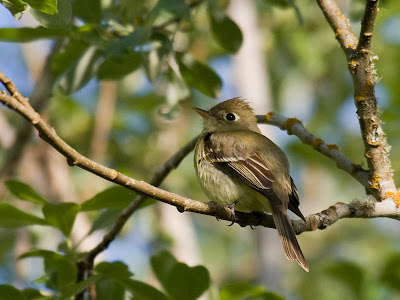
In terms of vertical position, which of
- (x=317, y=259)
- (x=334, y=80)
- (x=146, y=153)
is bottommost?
(x=317, y=259)

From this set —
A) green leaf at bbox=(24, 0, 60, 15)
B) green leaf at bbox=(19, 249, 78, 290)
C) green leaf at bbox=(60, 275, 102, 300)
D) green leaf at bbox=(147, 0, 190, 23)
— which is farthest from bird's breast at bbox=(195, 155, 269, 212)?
green leaf at bbox=(24, 0, 60, 15)

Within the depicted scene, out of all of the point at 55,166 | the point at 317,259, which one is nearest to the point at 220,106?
the point at 55,166

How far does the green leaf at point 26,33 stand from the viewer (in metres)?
3.46

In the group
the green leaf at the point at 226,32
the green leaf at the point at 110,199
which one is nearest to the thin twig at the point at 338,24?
the green leaf at the point at 226,32

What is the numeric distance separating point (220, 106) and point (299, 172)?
3.36 meters

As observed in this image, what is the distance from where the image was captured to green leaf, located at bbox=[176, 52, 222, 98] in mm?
3757

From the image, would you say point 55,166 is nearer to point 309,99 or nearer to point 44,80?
point 44,80

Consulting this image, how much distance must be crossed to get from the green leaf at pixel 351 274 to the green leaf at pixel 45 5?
250 centimetres

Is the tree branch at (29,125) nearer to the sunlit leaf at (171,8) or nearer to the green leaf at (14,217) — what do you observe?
the sunlit leaf at (171,8)

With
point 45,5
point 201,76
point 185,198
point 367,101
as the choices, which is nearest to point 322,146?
point 367,101

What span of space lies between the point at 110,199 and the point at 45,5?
1.03 metres

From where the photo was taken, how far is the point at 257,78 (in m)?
6.16

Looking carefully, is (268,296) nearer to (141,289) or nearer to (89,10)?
(141,289)

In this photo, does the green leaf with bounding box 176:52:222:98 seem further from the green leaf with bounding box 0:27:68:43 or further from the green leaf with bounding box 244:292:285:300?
the green leaf with bounding box 244:292:285:300
